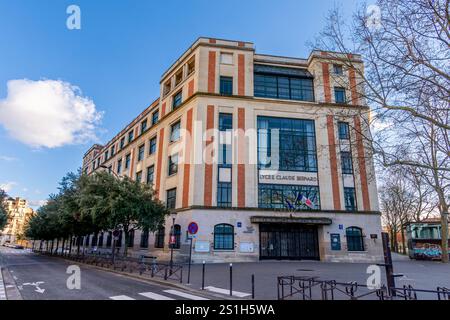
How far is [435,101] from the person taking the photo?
1090 cm

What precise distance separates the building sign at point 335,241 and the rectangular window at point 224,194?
1006 centimetres

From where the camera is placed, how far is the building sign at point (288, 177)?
27781 millimetres

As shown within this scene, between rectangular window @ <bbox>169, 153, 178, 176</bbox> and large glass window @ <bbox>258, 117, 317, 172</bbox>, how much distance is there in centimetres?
893

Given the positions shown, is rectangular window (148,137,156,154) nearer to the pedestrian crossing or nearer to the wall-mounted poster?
the wall-mounted poster

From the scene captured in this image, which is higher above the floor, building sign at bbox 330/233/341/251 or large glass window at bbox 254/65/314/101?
large glass window at bbox 254/65/314/101

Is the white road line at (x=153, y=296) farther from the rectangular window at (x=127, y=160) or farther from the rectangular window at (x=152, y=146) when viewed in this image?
the rectangular window at (x=127, y=160)

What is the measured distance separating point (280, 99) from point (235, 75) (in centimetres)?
531

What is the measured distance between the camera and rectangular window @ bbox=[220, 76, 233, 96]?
30047mm

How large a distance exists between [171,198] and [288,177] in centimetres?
1221

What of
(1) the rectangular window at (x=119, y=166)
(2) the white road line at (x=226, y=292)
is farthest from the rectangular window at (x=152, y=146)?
(2) the white road line at (x=226, y=292)

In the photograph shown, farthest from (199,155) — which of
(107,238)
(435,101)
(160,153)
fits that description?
(107,238)

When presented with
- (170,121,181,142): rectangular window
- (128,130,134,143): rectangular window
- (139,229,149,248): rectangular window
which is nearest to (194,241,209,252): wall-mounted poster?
(139,229,149,248): rectangular window

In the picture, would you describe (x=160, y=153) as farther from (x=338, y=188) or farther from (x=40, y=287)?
(x=40, y=287)

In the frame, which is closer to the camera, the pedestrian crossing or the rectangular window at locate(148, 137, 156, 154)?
the pedestrian crossing
